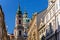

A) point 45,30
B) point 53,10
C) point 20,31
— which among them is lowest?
point 20,31

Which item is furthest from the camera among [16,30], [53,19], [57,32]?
[16,30]

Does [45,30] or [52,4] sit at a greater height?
[52,4]

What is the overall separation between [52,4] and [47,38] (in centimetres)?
1075

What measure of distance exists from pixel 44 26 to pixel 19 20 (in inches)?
3474

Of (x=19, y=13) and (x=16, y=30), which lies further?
(x=19, y=13)

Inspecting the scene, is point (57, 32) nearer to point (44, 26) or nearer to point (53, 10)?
point (53, 10)

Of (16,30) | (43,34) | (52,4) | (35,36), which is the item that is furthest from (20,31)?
(52,4)

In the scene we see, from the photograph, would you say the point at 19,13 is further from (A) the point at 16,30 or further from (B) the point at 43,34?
(B) the point at 43,34

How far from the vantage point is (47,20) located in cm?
8906

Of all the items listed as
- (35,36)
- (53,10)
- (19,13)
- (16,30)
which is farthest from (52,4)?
(19,13)

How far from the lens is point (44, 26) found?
92750 mm

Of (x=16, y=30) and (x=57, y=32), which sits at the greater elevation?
(x=57, y=32)

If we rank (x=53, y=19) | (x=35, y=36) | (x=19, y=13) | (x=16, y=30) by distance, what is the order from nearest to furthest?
1. (x=53, y=19)
2. (x=35, y=36)
3. (x=16, y=30)
4. (x=19, y=13)

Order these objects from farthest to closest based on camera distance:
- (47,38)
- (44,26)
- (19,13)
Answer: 1. (19,13)
2. (44,26)
3. (47,38)
